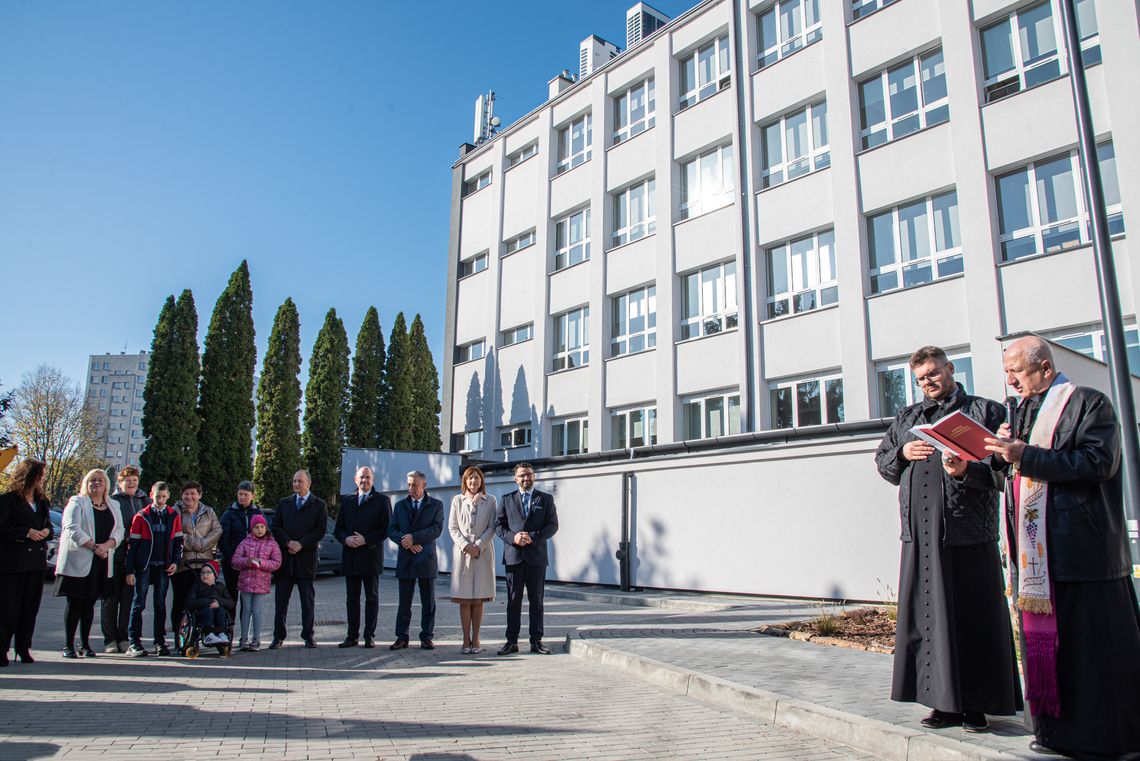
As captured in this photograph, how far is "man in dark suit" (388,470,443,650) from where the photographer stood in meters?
9.12

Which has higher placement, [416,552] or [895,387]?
[895,387]

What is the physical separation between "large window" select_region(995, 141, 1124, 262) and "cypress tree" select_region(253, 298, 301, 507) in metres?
31.6

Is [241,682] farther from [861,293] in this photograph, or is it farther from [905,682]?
[861,293]

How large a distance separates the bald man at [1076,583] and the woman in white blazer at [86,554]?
27.4 ft

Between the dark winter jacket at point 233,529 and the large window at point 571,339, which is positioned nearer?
the dark winter jacket at point 233,529

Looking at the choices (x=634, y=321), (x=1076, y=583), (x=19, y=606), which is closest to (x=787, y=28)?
(x=634, y=321)

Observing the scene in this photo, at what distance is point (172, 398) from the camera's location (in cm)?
3625

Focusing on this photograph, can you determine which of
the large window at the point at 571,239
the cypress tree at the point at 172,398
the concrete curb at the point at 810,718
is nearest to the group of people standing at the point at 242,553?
the concrete curb at the point at 810,718

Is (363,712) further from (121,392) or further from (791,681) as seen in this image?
(121,392)

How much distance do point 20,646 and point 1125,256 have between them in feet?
57.7

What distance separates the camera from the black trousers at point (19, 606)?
7.66 m

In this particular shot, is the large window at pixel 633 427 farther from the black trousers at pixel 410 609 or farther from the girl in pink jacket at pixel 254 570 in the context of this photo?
the girl in pink jacket at pixel 254 570

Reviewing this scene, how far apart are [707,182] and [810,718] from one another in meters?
19.6

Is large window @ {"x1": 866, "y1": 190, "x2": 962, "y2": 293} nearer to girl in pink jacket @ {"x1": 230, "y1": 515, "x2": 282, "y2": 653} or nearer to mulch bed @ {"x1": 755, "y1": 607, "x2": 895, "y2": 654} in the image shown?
mulch bed @ {"x1": 755, "y1": 607, "x2": 895, "y2": 654}
